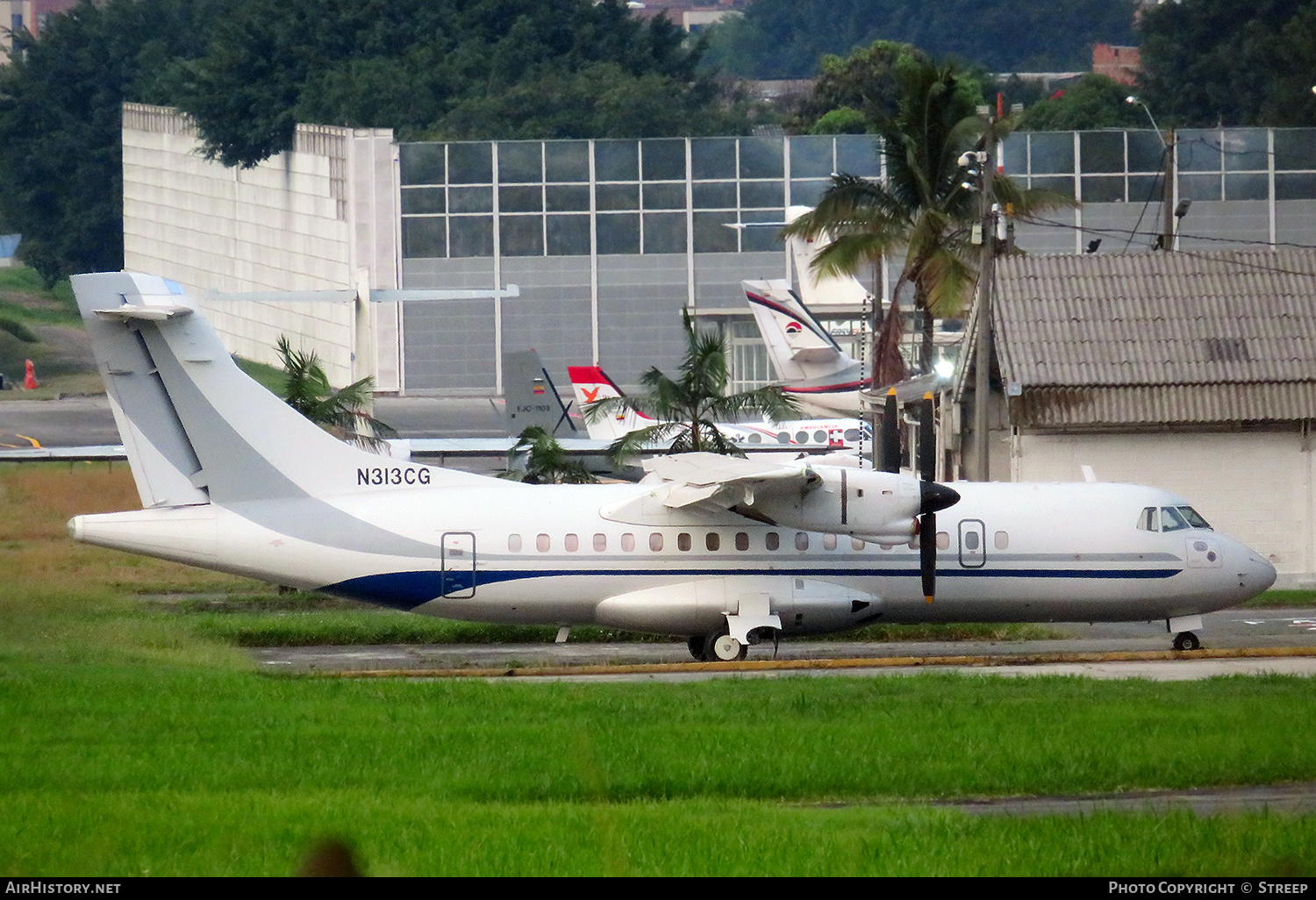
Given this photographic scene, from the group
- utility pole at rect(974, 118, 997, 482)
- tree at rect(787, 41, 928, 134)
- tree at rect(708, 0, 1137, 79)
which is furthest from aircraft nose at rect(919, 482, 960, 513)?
tree at rect(708, 0, 1137, 79)

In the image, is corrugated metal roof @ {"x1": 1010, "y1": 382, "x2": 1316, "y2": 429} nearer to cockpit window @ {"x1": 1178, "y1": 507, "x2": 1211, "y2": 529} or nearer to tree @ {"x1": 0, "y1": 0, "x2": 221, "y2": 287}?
cockpit window @ {"x1": 1178, "y1": 507, "x2": 1211, "y2": 529}

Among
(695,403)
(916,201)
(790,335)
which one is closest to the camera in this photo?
(695,403)

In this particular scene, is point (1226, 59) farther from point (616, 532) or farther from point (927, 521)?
point (616, 532)

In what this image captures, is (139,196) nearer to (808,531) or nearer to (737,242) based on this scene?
(737,242)

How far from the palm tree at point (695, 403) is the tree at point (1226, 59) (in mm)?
66310

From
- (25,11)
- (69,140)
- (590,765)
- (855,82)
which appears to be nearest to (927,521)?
(590,765)

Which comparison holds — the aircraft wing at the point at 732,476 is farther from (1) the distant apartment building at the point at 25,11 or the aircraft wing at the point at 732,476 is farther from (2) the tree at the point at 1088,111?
(1) the distant apartment building at the point at 25,11

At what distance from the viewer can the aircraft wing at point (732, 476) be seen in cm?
1991

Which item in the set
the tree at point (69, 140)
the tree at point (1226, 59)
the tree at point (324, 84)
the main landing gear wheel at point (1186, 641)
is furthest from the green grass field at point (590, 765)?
the tree at point (69, 140)

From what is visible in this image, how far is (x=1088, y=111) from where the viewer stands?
85.8 m

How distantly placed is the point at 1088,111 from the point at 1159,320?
60.5 metres

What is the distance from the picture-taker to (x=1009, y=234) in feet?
109

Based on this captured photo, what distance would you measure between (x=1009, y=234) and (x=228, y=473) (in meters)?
18.4

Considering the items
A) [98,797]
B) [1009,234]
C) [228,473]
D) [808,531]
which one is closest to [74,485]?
[228,473]
